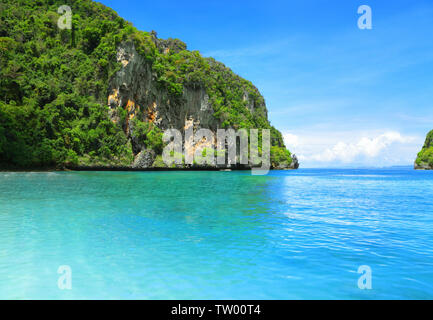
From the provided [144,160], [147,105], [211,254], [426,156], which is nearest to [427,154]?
[426,156]

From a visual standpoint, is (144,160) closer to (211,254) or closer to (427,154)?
(211,254)

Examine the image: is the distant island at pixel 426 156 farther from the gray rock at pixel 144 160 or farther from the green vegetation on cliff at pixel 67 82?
the gray rock at pixel 144 160

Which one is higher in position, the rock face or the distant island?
the rock face

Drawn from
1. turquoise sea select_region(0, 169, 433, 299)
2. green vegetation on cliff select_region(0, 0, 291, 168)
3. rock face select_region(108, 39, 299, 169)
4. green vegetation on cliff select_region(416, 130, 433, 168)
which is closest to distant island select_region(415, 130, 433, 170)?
green vegetation on cliff select_region(416, 130, 433, 168)

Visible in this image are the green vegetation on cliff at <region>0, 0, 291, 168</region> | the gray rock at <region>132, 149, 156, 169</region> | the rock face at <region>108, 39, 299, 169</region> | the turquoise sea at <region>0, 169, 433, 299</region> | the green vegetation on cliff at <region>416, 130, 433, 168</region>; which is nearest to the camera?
the turquoise sea at <region>0, 169, 433, 299</region>

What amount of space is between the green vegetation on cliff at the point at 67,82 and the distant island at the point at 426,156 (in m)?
86.6

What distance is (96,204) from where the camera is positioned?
13875 mm

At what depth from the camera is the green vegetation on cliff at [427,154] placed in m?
106

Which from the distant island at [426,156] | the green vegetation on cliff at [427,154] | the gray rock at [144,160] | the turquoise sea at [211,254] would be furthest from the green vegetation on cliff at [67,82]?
the distant island at [426,156]

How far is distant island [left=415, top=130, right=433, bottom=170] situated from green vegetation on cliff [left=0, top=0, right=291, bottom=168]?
86599mm

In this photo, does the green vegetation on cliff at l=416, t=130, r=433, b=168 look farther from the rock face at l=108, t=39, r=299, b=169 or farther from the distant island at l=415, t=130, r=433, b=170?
the rock face at l=108, t=39, r=299, b=169

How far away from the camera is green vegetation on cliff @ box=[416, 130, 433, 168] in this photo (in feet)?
346

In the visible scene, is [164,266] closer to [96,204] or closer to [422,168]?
[96,204]
